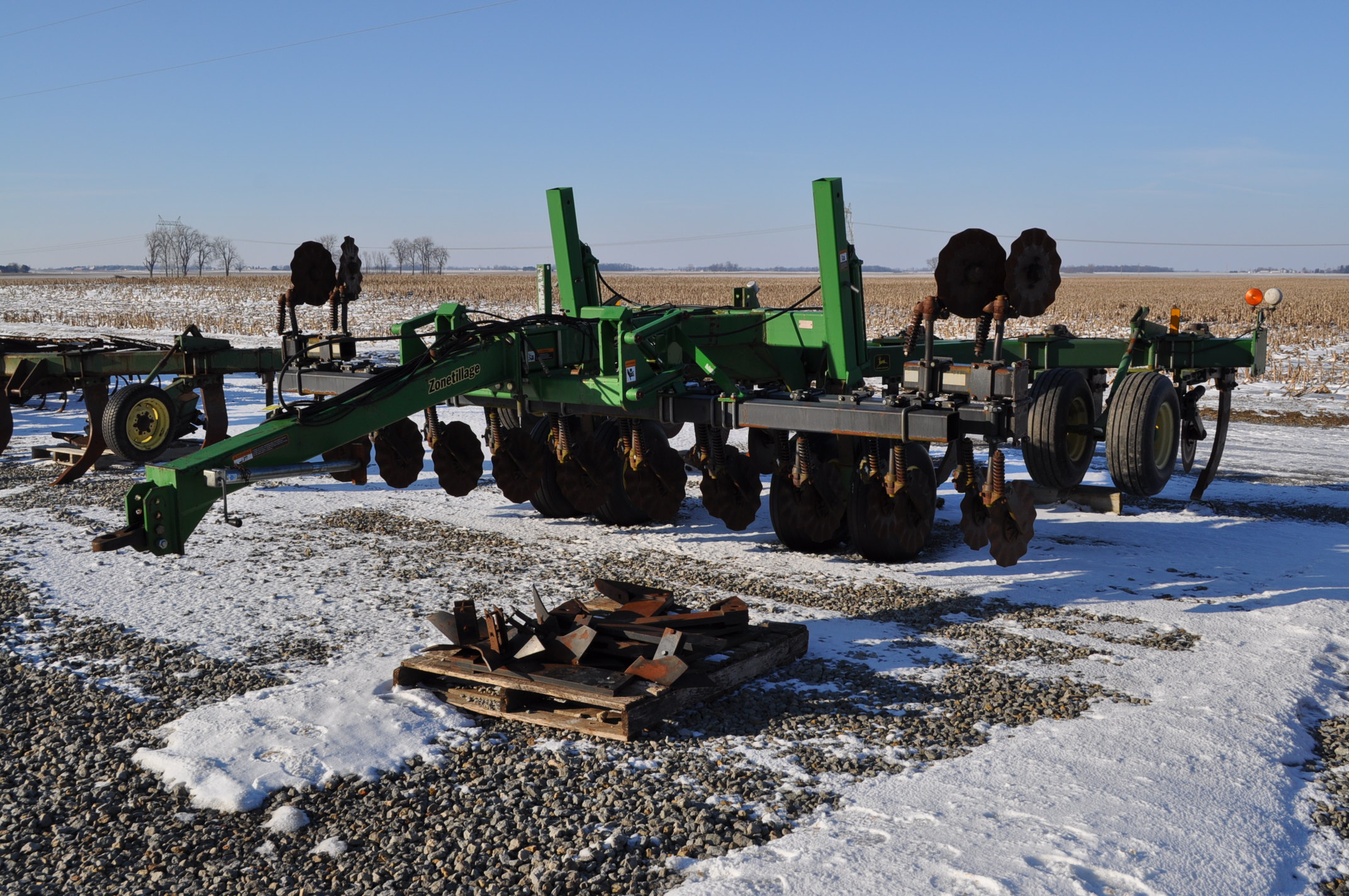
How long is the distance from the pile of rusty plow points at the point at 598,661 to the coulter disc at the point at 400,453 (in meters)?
3.34

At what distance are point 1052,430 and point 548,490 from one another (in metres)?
4.55

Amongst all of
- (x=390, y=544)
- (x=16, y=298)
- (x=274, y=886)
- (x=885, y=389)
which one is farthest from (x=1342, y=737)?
(x=16, y=298)

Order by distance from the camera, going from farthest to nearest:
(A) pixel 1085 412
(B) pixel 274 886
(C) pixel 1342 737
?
(A) pixel 1085 412, (C) pixel 1342 737, (B) pixel 274 886

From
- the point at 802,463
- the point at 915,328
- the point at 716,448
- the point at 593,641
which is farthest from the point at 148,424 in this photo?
the point at 915,328

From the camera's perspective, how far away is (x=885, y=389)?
730cm

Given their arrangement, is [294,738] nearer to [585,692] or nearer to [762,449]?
[585,692]

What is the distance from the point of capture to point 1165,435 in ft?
25.6

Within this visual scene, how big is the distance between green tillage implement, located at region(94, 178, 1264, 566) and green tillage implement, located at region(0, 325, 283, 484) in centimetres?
192

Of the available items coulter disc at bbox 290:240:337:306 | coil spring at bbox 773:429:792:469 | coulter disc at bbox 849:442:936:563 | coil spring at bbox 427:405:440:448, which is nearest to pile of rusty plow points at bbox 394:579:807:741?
coulter disc at bbox 849:442:936:563

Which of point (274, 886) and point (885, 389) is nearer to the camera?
point (274, 886)

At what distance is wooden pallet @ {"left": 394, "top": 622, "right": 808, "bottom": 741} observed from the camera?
5.05 metres

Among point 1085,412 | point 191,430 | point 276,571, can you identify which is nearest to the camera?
point 1085,412

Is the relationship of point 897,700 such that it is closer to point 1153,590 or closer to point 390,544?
point 1153,590

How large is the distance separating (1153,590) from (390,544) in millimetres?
5558
